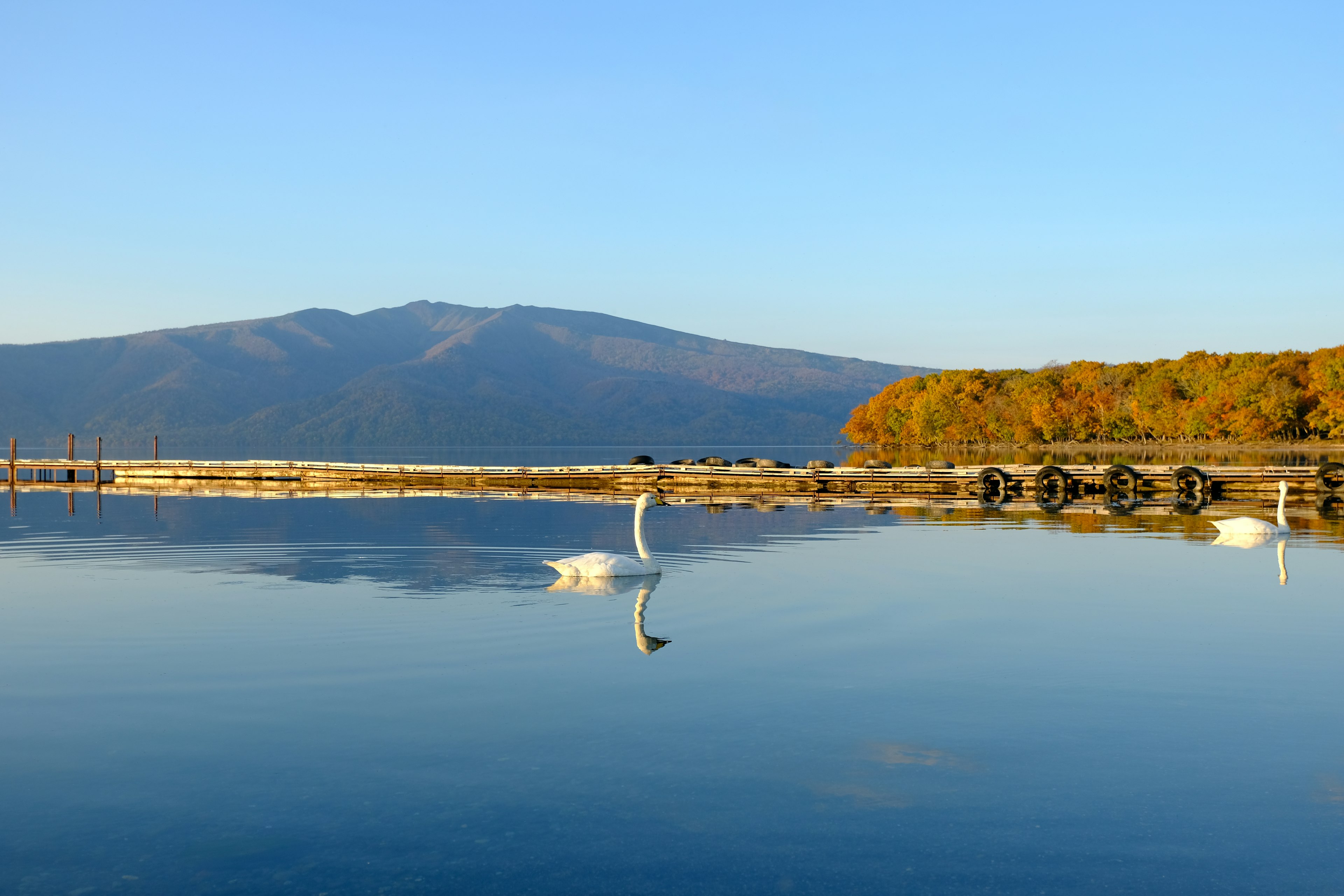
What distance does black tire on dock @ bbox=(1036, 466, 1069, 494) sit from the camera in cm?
5997

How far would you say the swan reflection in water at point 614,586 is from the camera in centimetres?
2169

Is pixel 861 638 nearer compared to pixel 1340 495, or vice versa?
pixel 861 638

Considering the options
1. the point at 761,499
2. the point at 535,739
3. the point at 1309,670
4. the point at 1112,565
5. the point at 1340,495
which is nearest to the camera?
the point at 535,739

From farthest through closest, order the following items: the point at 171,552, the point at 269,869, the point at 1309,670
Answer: the point at 171,552 → the point at 1309,670 → the point at 269,869

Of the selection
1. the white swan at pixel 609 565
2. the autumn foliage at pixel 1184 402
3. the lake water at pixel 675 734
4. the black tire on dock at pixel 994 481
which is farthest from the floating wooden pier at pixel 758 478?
the autumn foliage at pixel 1184 402

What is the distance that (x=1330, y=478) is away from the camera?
5838cm

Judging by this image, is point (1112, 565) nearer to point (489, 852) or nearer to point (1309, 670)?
point (1309, 670)

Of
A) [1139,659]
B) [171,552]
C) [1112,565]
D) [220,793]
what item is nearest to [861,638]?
[1139,659]

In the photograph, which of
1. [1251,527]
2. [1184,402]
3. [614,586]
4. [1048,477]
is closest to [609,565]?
[614,586]

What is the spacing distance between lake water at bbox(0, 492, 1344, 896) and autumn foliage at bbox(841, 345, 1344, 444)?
476 ft

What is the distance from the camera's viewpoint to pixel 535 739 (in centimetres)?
1192

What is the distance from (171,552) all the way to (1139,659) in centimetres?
2651

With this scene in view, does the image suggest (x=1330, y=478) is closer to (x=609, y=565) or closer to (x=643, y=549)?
(x=643, y=549)

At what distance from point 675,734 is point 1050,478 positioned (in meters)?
52.9
